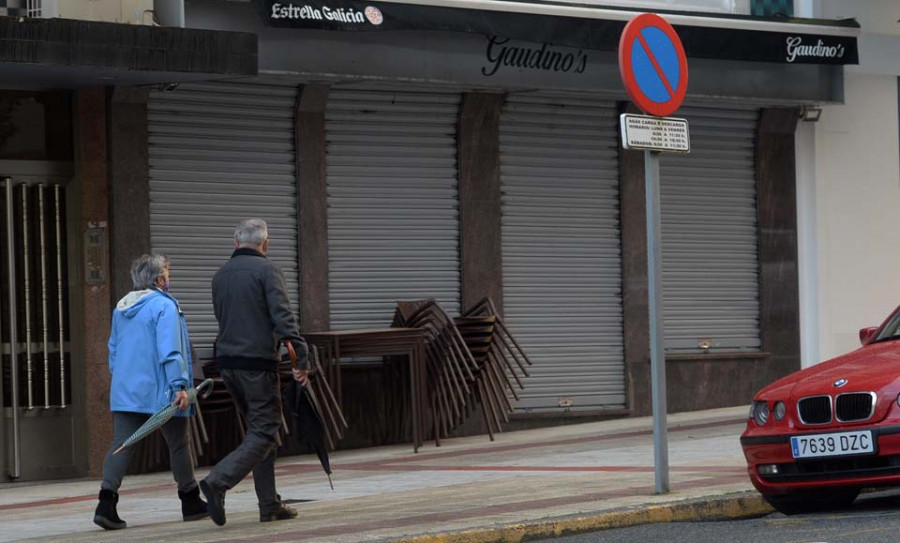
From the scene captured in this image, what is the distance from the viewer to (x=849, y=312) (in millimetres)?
19422

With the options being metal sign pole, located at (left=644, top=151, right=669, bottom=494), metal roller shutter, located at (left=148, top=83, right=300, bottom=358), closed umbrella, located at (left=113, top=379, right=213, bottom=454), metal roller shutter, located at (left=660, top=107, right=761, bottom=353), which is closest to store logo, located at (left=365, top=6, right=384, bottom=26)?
metal roller shutter, located at (left=148, top=83, right=300, bottom=358)

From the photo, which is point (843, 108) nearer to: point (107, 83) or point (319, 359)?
point (319, 359)

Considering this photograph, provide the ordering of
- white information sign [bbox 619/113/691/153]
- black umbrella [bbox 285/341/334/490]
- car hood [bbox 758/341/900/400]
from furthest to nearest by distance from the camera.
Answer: white information sign [bbox 619/113/691/153] → black umbrella [bbox 285/341/334/490] → car hood [bbox 758/341/900/400]

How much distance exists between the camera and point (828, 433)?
958 centimetres

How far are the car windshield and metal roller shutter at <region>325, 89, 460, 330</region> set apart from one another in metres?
6.27

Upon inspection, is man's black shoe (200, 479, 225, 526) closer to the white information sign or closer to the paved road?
the paved road

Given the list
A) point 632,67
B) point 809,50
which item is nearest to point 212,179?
point 632,67

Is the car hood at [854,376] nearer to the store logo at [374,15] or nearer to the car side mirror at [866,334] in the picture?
the car side mirror at [866,334]

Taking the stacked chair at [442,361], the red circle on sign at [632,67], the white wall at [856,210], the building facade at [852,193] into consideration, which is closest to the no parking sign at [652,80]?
the red circle on sign at [632,67]

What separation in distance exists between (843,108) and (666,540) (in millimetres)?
11260

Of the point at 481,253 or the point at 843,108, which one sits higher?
the point at 843,108

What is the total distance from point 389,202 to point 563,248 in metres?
2.08

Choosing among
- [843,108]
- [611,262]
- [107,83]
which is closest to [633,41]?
[107,83]

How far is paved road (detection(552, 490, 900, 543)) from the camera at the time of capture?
8.81 meters
